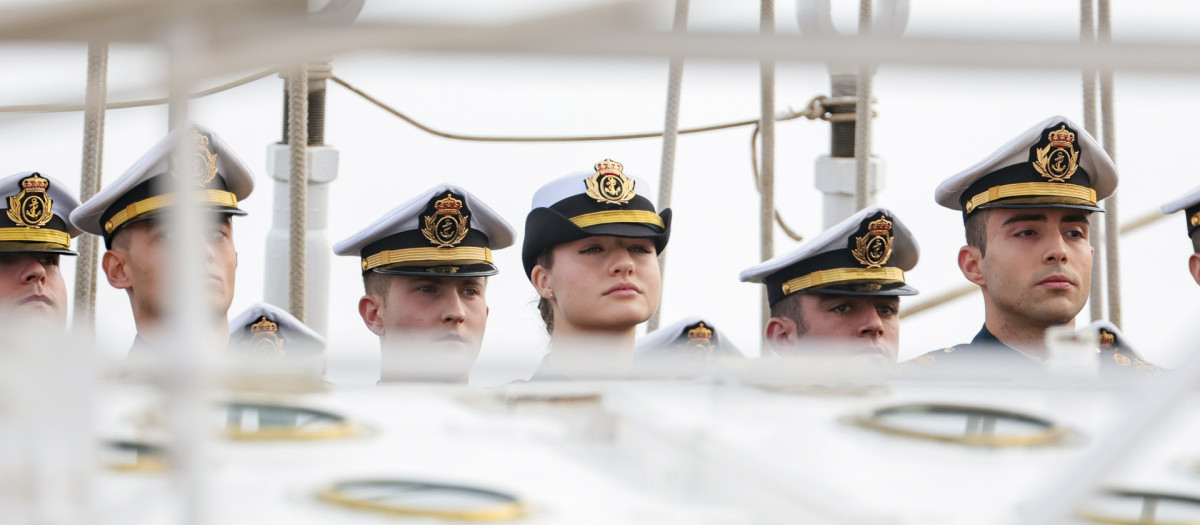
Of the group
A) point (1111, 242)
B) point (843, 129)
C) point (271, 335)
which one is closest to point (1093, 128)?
point (1111, 242)

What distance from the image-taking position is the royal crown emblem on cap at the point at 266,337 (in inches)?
140

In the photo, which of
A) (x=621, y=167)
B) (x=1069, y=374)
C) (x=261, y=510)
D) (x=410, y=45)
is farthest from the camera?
(x=621, y=167)

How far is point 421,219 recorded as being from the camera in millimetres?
3791

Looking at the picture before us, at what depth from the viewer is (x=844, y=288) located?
12.1 ft

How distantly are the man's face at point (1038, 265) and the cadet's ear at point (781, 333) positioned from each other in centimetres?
49

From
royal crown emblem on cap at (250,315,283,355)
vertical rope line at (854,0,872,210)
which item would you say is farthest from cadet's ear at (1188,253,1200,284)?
royal crown emblem on cap at (250,315,283,355)

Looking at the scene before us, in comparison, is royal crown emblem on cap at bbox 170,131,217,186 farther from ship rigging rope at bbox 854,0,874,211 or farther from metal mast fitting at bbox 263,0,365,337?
ship rigging rope at bbox 854,0,874,211

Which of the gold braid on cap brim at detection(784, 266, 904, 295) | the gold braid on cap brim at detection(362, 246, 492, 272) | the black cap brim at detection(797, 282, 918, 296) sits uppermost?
the gold braid on cap brim at detection(362, 246, 492, 272)

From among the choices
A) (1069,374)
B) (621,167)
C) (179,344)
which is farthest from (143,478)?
(621,167)

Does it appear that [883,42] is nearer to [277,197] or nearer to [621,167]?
[621,167]

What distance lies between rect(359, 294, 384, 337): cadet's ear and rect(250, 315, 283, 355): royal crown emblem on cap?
8.4 inches

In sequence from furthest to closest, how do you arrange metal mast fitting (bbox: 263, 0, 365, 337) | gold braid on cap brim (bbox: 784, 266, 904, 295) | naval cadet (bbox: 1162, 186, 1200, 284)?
metal mast fitting (bbox: 263, 0, 365, 337), naval cadet (bbox: 1162, 186, 1200, 284), gold braid on cap brim (bbox: 784, 266, 904, 295)

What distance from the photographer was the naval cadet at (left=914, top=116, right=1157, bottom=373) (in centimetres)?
330

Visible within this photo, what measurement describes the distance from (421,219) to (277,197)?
0.75 metres
